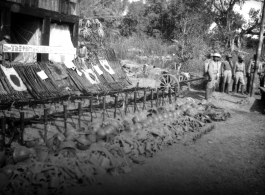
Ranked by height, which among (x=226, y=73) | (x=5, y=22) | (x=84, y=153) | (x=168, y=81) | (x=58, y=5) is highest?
(x=58, y=5)

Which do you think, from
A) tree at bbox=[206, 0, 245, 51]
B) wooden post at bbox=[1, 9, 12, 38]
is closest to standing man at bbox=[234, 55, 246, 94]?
wooden post at bbox=[1, 9, 12, 38]

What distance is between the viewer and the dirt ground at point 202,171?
4152 millimetres

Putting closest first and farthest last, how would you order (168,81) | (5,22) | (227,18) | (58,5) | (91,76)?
(91,76)
(168,81)
(5,22)
(58,5)
(227,18)

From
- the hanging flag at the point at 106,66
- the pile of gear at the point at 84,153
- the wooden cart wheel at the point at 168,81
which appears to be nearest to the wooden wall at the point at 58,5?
the hanging flag at the point at 106,66

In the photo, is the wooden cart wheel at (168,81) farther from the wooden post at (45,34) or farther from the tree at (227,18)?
the tree at (227,18)

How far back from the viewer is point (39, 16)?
1262 cm

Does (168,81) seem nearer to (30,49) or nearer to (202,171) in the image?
(30,49)

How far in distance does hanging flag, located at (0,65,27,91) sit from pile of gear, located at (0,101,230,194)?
11.6 feet

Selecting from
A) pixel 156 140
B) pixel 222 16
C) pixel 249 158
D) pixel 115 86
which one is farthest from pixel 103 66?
pixel 222 16

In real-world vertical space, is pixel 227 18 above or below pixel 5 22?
above

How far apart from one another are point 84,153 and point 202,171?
189 cm

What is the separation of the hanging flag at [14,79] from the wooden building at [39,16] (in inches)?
144

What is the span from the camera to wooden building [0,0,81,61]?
11250 millimetres

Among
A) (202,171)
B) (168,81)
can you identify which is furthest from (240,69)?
(202,171)
